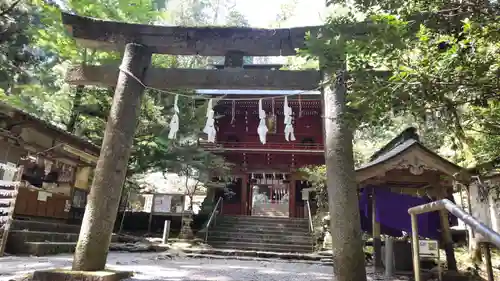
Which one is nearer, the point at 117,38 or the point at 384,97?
the point at 384,97

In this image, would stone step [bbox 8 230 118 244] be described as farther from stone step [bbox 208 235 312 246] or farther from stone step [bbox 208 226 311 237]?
stone step [bbox 208 226 311 237]

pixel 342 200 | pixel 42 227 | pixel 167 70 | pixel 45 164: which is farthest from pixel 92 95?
pixel 342 200

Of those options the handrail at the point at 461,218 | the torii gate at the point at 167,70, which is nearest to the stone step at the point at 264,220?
the torii gate at the point at 167,70

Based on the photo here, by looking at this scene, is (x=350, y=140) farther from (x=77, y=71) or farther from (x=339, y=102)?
(x=77, y=71)

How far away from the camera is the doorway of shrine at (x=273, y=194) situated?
21500 millimetres

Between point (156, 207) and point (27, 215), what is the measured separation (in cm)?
655

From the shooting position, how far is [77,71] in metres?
6.20

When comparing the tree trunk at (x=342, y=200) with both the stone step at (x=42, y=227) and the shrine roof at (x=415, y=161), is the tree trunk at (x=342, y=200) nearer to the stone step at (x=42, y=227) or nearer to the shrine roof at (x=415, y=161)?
the shrine roof at (x=415, y=161)

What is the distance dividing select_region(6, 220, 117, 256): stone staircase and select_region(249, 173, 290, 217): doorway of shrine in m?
12.3

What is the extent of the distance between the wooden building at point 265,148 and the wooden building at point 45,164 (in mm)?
8375

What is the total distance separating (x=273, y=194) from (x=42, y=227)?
2085 centimetres

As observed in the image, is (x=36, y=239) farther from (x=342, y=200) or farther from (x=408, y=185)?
(x=408, y=185)

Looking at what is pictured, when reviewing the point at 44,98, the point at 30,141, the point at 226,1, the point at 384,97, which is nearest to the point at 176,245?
the point at 30,141

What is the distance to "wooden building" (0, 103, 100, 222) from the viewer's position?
360 inches
